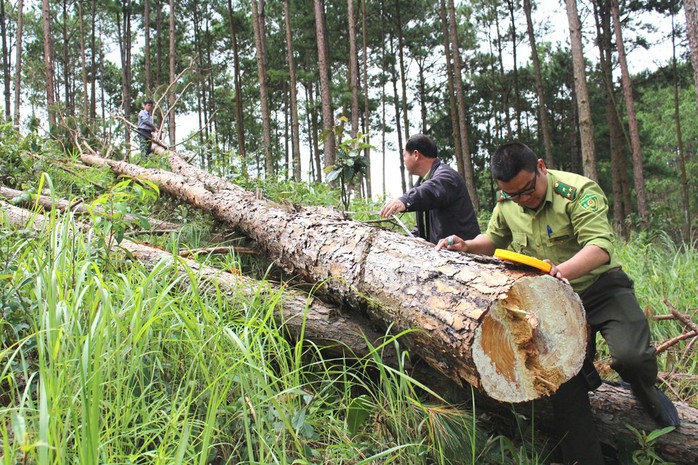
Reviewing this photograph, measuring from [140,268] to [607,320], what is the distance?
226cm

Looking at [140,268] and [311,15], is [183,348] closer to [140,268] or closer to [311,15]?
[140,268]

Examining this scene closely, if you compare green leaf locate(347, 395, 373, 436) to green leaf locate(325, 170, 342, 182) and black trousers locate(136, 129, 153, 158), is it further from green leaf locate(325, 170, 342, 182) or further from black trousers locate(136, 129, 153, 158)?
black trousers locate(136, 129, 153, 158)

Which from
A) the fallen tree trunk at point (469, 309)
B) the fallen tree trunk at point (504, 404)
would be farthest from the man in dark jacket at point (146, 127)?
the fallen tree trunk at point (469, 309)

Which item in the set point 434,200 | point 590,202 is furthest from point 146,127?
point 590,202

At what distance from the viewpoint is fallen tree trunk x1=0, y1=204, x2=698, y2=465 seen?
208 centimetres

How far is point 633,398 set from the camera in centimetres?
221

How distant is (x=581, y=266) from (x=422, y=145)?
72.4 inches

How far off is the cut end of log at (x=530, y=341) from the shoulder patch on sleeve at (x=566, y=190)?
0.63 m

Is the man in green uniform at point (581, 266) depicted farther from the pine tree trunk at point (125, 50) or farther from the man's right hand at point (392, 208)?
the pine tree trunk at point (125, 50)

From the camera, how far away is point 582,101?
756 cm

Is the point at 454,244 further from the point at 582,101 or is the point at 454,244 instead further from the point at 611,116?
the point at 611,116

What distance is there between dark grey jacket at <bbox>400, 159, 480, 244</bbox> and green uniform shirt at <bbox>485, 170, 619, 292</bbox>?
795mm

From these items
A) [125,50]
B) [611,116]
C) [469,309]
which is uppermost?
[125,50]

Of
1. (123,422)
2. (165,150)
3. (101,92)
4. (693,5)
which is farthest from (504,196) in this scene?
(101,92)
